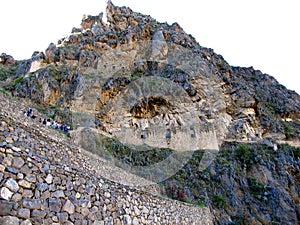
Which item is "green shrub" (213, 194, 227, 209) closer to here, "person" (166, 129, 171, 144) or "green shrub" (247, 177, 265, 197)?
"green shrub" (247, 177, 265, 197)

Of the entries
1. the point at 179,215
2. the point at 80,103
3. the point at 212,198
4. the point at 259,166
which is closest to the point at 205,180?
the point at 212,198

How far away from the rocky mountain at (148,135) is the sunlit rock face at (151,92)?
0.15 m

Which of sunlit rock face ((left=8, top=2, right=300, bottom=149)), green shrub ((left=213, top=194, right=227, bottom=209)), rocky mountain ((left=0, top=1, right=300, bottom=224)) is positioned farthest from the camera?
sunlit rock face ((left=8, top=2, right=300, bottom=149))

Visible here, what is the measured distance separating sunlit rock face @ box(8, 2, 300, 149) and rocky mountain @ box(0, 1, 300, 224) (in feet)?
0.51

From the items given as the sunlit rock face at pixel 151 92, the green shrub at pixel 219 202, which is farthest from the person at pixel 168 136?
the green shrub at pixel 219 202

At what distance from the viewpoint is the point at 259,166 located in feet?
75.1

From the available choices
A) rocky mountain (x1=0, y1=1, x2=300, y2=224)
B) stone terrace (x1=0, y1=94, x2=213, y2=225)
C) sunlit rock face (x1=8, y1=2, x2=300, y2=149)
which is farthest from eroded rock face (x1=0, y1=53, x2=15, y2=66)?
stone terrace (x1=0, y1=94, x2=213, y2=225)

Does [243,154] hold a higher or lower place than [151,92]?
lower

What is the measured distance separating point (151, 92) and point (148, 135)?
9208mm

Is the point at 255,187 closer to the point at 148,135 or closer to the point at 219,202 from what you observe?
the point at 219,202

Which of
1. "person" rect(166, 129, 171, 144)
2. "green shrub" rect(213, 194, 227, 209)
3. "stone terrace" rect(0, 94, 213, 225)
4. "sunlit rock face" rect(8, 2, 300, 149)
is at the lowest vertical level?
"green shrub" rect(213, 194, 227, 209)

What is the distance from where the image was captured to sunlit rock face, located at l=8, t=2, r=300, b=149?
87.1ft

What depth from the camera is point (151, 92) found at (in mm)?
31266

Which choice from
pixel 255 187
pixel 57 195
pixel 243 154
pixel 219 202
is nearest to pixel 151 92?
pixel 243 154
